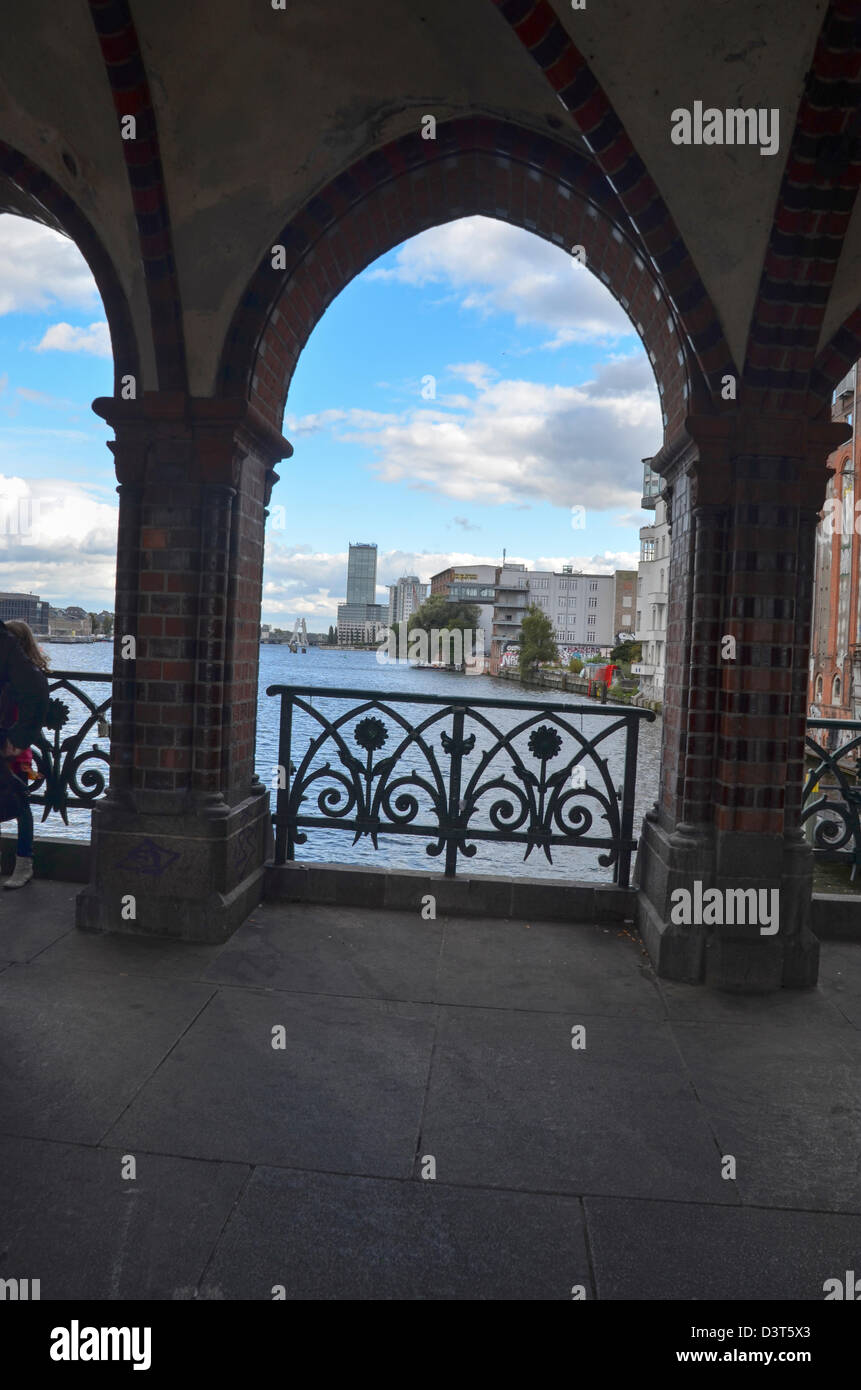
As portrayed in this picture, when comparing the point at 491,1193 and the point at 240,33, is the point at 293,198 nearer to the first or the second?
the point at 240,33

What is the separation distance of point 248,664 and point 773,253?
345 cm

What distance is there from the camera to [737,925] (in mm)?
4234

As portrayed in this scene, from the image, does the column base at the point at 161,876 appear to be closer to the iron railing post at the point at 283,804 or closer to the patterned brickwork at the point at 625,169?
the iron railing post at the point at 283,804

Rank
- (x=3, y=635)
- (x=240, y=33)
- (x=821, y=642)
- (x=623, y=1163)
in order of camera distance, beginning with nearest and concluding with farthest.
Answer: (x=623, y=1163)
(x=240, y=33)
(x=3, y=635)
(x=821, y=642)

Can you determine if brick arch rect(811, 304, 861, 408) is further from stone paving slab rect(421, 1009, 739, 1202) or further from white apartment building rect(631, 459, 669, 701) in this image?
white apartment building rect(631, 459, 669, 701)

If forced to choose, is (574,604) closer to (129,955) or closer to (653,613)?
(653,613)

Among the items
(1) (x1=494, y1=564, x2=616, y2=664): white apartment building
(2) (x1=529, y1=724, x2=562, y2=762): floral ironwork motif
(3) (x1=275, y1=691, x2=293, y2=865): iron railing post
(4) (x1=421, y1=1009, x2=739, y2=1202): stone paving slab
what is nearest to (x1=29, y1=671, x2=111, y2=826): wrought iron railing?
(3) (x1=275, y1=691, x2=293, y2=865): iron railing post

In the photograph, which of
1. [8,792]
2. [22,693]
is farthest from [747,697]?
[8,792]

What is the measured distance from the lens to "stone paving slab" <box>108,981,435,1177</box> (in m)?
2.69

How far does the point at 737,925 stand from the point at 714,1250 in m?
2.08

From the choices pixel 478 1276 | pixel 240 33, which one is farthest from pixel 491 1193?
pixel 240 33

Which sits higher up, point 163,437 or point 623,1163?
point 163,437

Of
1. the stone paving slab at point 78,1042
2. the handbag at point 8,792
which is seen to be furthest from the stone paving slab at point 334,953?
the handbag at point 8,792
